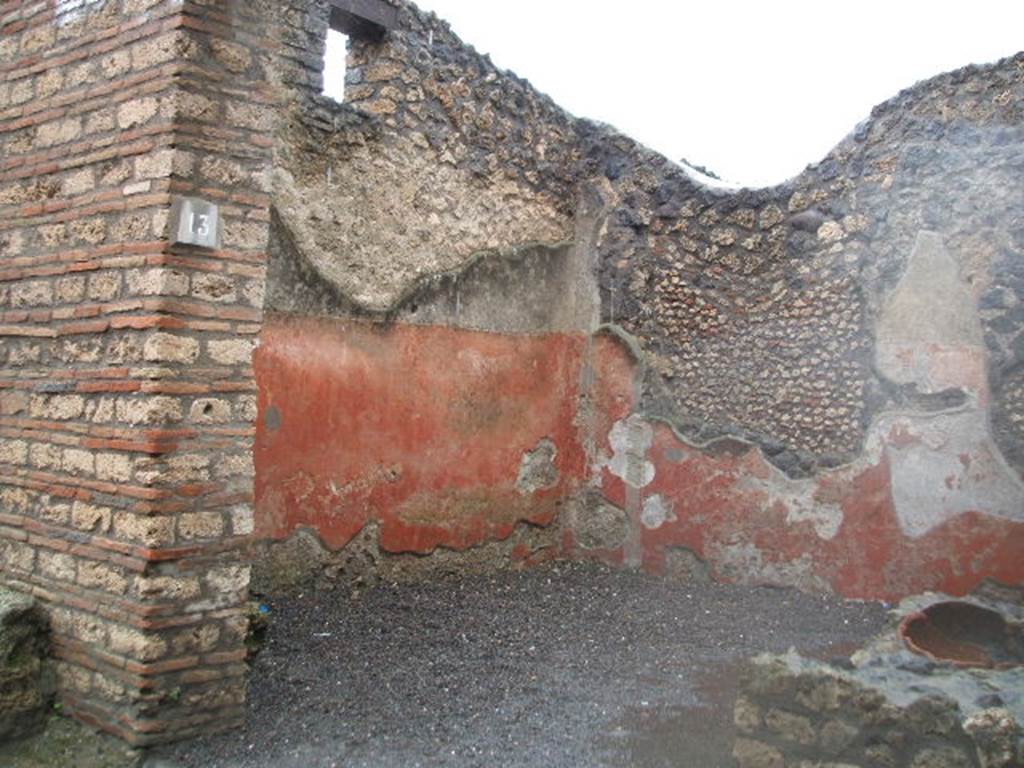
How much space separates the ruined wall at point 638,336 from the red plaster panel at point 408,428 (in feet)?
0.05

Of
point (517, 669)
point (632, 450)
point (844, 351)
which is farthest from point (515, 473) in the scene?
point (844, 351)

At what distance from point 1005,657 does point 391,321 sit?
3.30 metres

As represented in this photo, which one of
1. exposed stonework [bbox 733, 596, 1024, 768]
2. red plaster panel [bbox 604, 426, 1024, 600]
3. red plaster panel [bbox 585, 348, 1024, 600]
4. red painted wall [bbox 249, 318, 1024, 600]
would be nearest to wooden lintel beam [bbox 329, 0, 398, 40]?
red painted wall [bbox 249, 318, 1024, 600]

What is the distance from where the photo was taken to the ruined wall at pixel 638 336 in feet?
15.6

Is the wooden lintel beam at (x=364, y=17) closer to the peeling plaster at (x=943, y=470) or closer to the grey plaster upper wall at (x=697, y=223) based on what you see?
the grey plaster upper wall at (x=697, y=223)

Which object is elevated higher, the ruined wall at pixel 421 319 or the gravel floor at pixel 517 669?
the ruined wall at pixel 421 319

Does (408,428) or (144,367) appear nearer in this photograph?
(144,367)

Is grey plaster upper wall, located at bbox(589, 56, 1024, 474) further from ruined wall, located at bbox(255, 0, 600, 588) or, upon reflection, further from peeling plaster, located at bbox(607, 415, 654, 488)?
ruined wall, located at bbox(255, 0, 600, 588)

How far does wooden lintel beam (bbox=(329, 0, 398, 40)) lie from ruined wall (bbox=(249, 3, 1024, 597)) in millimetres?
86

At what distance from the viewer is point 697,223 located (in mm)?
5875

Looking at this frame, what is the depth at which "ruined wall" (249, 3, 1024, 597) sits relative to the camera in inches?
188

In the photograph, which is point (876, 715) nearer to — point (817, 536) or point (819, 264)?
point (817, 536)

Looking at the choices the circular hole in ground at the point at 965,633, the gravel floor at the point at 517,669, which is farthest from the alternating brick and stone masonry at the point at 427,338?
the circular hole in ground at the point at 965,633

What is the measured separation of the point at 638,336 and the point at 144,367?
11.8ft
